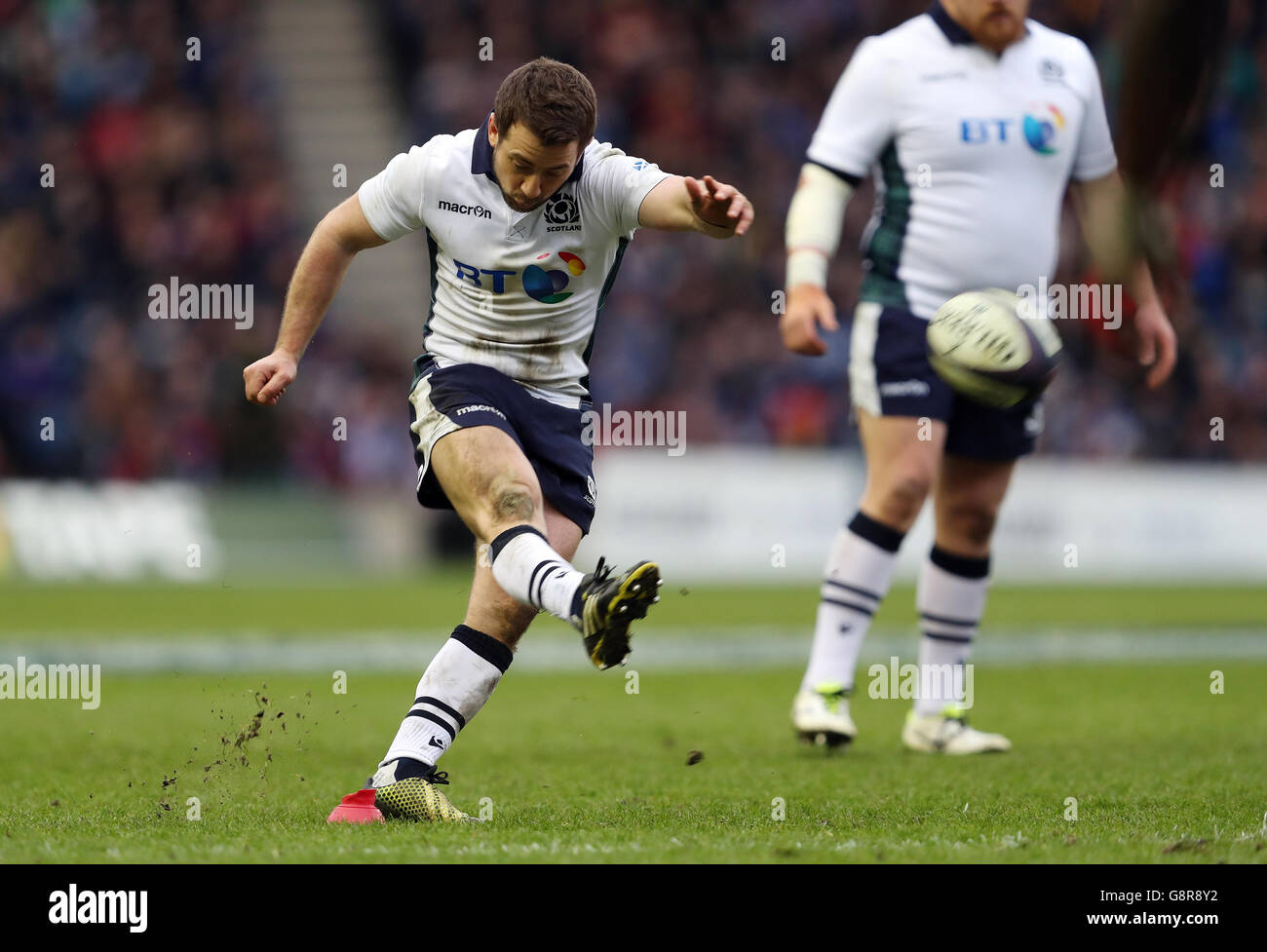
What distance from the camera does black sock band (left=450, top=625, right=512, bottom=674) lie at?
15.9 feet

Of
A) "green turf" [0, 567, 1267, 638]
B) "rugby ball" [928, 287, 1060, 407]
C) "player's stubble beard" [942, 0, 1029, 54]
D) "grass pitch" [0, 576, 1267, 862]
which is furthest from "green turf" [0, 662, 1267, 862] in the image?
"green turf" [0, 567, 1267, 638]

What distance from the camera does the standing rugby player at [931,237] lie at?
628 centimetres

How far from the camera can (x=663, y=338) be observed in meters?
19.9

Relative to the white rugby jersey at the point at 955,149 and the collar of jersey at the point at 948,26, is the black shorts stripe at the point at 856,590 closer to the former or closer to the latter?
the white rugby jersey at the point at 955,149

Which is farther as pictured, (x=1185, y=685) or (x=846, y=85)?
(x=1185, y=685)

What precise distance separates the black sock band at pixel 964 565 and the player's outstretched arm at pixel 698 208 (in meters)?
2.42

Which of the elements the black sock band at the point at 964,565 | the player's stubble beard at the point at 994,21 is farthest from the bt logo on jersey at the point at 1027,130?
the black sock band at the point at 964,565

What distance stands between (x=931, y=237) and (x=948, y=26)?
83 cm

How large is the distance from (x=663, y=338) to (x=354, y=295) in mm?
5140

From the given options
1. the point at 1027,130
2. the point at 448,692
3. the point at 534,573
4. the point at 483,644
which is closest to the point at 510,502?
the point at 534,573
